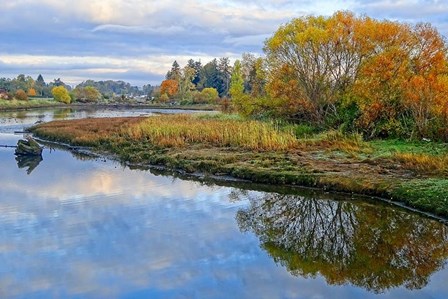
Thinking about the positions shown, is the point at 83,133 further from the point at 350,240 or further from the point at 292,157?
the point at 350,240

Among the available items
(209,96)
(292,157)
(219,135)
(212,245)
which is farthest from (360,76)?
(209,96)

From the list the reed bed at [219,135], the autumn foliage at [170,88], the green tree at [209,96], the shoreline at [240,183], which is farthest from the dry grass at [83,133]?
the autumn foliage at [170,88]

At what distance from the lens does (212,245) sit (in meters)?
11.0

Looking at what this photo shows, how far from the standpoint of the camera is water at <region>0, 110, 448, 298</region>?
29.0 feet

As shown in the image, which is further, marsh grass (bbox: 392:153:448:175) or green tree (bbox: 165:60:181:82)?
green tree (bbox: 165:60:181:82)

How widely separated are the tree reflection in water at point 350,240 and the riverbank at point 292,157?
1.20m

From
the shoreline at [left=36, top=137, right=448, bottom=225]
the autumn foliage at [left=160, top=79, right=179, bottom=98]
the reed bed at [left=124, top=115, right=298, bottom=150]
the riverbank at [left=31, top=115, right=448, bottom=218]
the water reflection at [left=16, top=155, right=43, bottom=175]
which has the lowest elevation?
the shoreline at [left=36, top=137, right=448, bottom=225]

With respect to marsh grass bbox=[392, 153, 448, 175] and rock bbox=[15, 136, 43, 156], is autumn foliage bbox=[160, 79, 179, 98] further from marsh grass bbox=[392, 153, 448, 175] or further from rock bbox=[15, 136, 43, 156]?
marsh grass bbox=[392, 153, 448, 175]

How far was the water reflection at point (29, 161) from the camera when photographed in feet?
71.9

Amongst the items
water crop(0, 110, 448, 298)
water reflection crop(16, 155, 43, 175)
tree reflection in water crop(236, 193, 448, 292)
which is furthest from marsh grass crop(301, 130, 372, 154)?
water reflection crop(16, 155, 43, 175)

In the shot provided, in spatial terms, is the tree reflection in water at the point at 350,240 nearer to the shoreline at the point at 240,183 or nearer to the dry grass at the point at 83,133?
the shoreline at the point at 240,183

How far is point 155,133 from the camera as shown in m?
27.4

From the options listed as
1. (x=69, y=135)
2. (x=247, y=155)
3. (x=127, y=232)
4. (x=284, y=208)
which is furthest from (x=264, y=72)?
(x=127, y=232)

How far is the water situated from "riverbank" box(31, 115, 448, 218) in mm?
850
